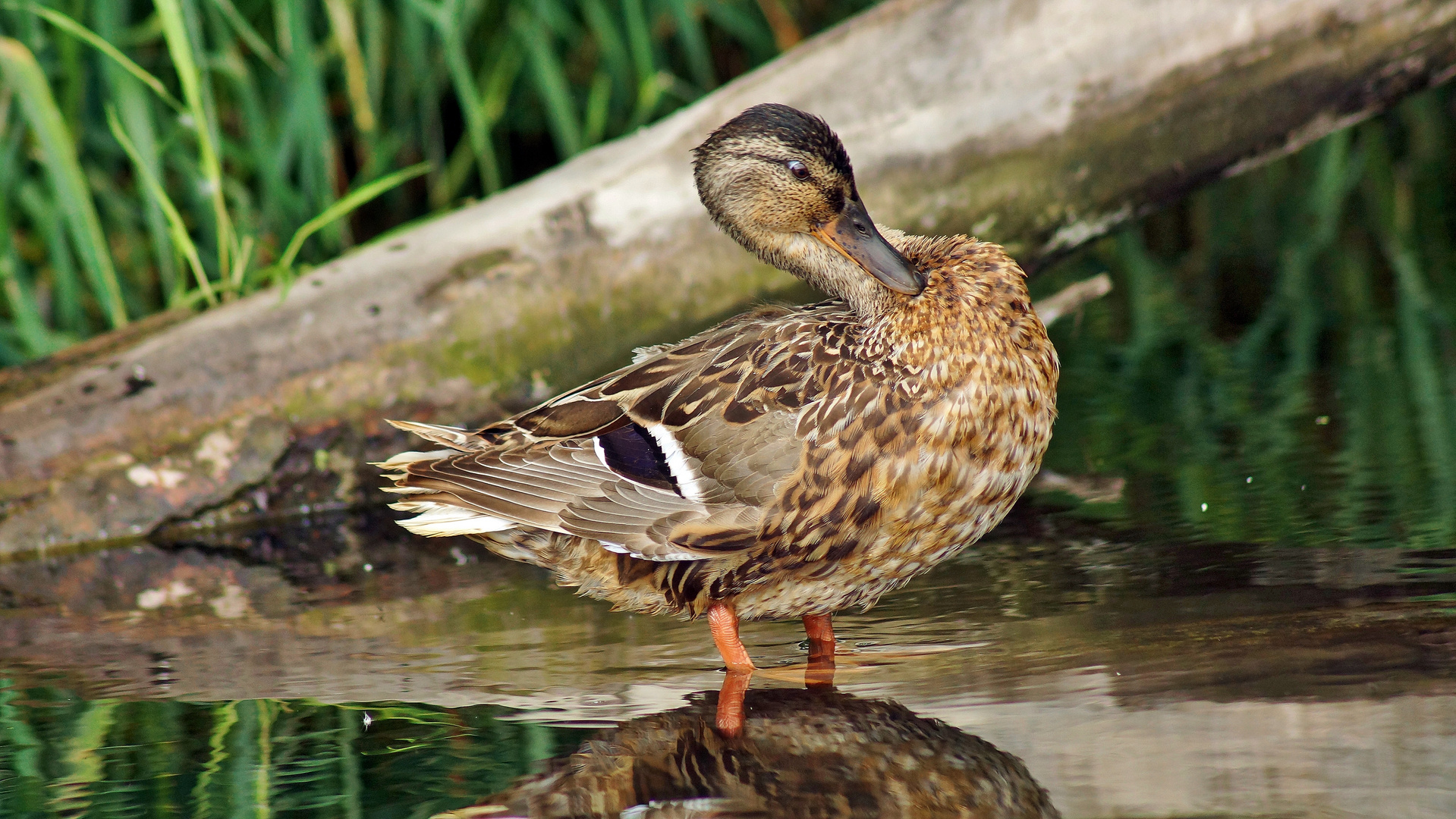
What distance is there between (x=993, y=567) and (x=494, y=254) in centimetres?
194

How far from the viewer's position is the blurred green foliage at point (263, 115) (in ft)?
15.7

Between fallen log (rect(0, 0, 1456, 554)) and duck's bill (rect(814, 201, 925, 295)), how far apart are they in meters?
1.36

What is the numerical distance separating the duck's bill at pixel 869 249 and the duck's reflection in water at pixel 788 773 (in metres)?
0.91

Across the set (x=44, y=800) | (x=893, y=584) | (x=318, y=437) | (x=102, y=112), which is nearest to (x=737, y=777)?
(x=893, y=584)

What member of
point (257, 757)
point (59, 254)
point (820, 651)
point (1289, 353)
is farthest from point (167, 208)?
point (1289, 353)

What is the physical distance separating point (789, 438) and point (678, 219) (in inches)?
70.6

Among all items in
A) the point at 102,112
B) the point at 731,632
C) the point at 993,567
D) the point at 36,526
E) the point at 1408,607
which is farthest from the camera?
the point at 102,112

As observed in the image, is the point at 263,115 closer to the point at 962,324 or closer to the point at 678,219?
the point at 678,219

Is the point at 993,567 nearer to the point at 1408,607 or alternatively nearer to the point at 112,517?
the point at 1408,607

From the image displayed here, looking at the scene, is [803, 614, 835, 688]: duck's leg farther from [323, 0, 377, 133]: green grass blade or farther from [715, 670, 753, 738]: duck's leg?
[323, 0, 377, 133]: green grass blade

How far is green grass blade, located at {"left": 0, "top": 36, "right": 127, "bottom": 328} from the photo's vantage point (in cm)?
446

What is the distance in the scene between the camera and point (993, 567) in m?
3.74

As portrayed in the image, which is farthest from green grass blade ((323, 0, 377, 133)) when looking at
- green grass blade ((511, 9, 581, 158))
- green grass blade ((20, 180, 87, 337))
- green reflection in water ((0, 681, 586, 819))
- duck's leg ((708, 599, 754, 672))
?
duck's leg ((708, 599, 754, 672))

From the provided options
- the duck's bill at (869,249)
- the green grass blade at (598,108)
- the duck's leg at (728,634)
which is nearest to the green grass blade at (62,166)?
the green grass blade at (598,108)
